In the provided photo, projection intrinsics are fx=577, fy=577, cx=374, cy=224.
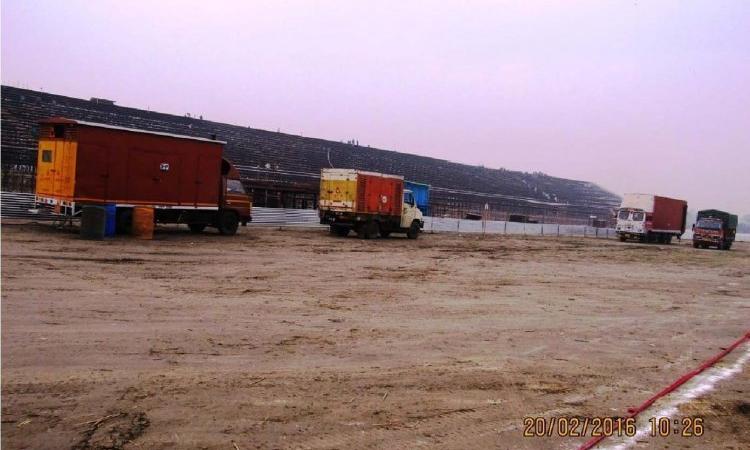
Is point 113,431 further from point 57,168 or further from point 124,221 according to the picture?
point 57,168

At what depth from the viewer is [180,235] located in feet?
67.5

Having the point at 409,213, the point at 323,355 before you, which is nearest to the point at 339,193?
the point at 409,213

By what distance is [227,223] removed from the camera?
22.0 metres

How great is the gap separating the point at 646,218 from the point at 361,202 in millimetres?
27965

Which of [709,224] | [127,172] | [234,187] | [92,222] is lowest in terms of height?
[92,222]

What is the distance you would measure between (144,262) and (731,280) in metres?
17.7

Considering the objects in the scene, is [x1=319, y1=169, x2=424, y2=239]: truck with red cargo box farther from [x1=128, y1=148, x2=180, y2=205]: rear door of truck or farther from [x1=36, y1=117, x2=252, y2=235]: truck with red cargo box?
[x1=128, y1=148, x2=180, y2=205]: rear door of truck

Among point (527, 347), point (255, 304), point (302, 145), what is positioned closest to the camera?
point (527, 347)

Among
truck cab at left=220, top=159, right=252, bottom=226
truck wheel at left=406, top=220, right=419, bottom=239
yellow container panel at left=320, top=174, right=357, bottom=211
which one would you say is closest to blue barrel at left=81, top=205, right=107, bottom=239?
truck cab at left=220, top=159, right=252, bottom=226

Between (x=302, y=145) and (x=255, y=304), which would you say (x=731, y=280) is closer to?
(x=255, y=304)

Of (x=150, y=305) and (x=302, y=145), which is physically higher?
(x=302, y=145)

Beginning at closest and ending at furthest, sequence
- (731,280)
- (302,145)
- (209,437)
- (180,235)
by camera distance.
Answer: (209,437), (731,280), (180,235), (302,145)

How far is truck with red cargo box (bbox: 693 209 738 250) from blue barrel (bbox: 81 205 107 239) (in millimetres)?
41784

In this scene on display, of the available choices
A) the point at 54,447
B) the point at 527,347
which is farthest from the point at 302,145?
the point at 54,447
